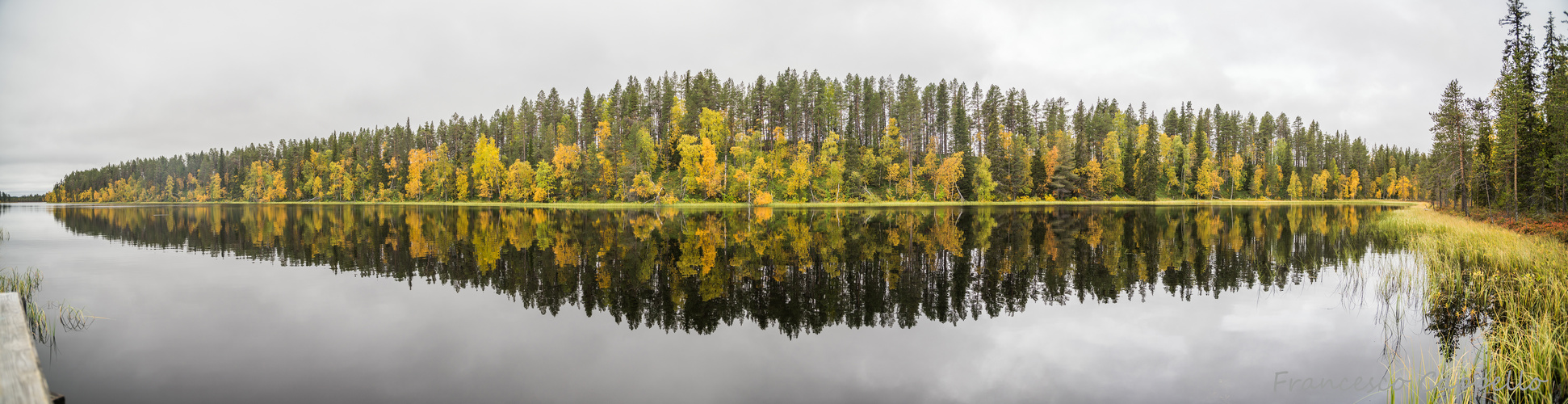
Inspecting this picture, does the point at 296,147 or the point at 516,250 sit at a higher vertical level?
the point at 296,147

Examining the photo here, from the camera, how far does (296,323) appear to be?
13.6 meters

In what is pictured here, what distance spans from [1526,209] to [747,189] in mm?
68202

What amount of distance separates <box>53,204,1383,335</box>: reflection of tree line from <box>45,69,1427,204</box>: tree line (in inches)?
1771

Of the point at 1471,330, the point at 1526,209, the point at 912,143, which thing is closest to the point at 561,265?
the point at 1471,330

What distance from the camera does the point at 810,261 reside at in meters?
22.1

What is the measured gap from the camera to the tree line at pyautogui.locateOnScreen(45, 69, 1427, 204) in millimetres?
87438

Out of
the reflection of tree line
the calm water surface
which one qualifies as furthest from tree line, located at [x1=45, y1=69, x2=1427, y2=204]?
the calm water surface

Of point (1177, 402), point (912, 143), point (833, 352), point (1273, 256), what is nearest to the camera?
point (1177, 402)

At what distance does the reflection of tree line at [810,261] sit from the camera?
14.7 meters

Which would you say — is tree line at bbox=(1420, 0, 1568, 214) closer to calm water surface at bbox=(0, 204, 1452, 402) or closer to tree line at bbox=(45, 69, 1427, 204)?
calm water surface at bbox=(0, 204, 1452, 402)

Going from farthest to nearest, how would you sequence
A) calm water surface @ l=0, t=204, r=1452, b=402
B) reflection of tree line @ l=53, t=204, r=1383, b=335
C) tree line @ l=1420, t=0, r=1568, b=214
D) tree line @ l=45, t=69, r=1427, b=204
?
tree line @ l=45, t=69, r=1427, b=204 → tree line @ l=1420, t=0, r=1568, b=214 → reflection of tree line @ l=53, t=204, r=1383, b=335 → calm water surface @ l=0, t=204, r=1452, b=402

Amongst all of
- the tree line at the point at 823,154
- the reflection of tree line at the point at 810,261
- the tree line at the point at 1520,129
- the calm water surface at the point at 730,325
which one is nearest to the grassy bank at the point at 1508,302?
the calm water surface at the point at 730,325

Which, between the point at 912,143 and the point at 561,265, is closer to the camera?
the point at 561,265

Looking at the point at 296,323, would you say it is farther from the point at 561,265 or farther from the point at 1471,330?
the point at 1471,330
